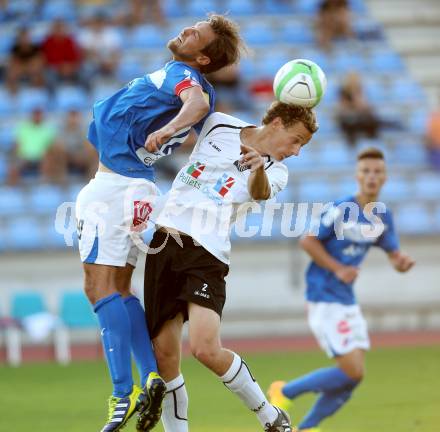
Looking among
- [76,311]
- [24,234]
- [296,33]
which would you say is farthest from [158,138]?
[296,33]

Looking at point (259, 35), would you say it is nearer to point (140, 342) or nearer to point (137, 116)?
point (137, 116)

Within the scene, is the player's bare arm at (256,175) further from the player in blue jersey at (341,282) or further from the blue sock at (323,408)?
the blue sock at (323,408)

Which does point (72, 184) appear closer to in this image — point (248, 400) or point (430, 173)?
point (430, 173)

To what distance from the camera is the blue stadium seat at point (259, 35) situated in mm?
19125

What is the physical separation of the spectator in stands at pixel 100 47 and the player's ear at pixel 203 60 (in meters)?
10.8

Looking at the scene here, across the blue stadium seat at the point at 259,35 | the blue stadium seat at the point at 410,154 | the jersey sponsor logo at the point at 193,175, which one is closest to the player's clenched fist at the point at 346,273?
the jersey sponsor logo at the point at 193,175

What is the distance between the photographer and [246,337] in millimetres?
15969

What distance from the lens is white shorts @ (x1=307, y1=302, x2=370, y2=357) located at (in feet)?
29.1

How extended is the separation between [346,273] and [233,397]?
273cm

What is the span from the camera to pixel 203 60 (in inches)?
282

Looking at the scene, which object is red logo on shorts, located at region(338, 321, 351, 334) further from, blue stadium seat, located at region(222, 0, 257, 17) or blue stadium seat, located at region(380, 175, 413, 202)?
blue stadium seat, located at region(222, 0, 257, 17)

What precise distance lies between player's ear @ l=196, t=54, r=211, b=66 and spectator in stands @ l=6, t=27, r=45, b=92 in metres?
10.8

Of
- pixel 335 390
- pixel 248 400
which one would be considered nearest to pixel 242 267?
pixel 335 390

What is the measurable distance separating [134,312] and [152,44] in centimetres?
1216
